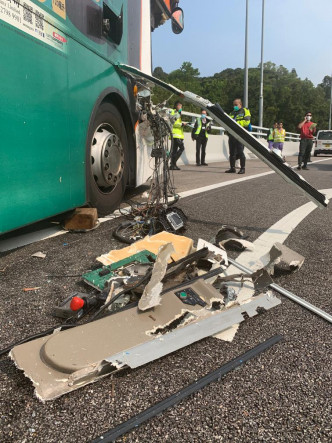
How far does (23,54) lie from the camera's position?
217 centimetres

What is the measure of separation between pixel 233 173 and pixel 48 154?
7104mm

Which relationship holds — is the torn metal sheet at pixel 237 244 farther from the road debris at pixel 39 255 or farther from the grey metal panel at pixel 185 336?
the road debris at pixel 39 255

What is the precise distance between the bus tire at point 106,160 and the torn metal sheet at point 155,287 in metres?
1.61

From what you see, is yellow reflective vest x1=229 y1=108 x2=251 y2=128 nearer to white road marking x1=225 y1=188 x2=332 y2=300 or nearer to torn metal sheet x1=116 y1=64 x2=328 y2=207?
white road marking x1=225 y1=188 x2=332 y2=300

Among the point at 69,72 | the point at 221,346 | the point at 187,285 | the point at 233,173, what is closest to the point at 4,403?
the point at 221,346

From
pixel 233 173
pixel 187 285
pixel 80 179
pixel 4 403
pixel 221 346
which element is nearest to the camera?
pixel 4 403

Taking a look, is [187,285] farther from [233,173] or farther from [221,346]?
[233,173]

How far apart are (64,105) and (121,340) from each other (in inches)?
74.8

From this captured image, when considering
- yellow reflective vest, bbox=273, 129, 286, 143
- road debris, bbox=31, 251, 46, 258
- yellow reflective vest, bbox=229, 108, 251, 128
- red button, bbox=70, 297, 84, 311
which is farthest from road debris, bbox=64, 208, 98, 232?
yellow reflective vest, bbox=273, 129, 286, 143

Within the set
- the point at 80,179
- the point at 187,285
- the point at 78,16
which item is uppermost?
the point at 78,16

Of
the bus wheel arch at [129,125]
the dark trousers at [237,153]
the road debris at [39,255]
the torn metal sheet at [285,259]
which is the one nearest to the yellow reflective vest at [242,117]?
the dark trousers at [237,153]

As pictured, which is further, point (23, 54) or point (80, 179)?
point (80, 179)

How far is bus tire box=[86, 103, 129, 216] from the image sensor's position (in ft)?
10.8

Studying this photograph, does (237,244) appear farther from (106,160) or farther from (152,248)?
(106,160)
